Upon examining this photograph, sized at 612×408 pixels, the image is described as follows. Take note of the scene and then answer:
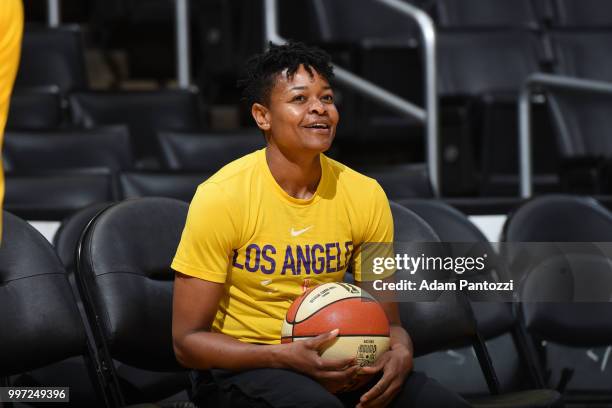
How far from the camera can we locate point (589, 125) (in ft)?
16.4

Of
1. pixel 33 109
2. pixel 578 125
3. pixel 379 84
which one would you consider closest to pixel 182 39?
pixel 33 109

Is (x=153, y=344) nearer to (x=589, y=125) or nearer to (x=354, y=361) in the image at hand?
(x=354, y=361)

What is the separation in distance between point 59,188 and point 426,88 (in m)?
1.83

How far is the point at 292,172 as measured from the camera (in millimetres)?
2625

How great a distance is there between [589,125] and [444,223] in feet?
6.30

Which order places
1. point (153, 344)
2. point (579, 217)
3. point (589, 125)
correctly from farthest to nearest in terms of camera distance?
point (589, 125) < point (579, 217) < point (153, 344)

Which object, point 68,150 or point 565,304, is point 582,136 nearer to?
point 565,304

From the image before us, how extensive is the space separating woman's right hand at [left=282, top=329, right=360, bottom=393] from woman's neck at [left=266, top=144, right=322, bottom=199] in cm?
42

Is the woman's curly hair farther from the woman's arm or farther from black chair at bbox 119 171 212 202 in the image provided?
black chair at bbox 119 171 212 202

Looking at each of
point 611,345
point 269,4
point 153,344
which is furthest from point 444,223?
point 269,4

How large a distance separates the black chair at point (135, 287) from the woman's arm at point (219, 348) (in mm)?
247

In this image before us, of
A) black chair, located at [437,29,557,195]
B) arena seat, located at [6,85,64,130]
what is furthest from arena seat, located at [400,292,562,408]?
arena seat, located at [6,85,64,130]

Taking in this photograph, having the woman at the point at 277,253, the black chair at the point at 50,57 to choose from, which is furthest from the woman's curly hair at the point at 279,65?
the black chair at the point at 50,57

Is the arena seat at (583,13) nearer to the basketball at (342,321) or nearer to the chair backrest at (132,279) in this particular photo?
the chair backrest at (132,279)
